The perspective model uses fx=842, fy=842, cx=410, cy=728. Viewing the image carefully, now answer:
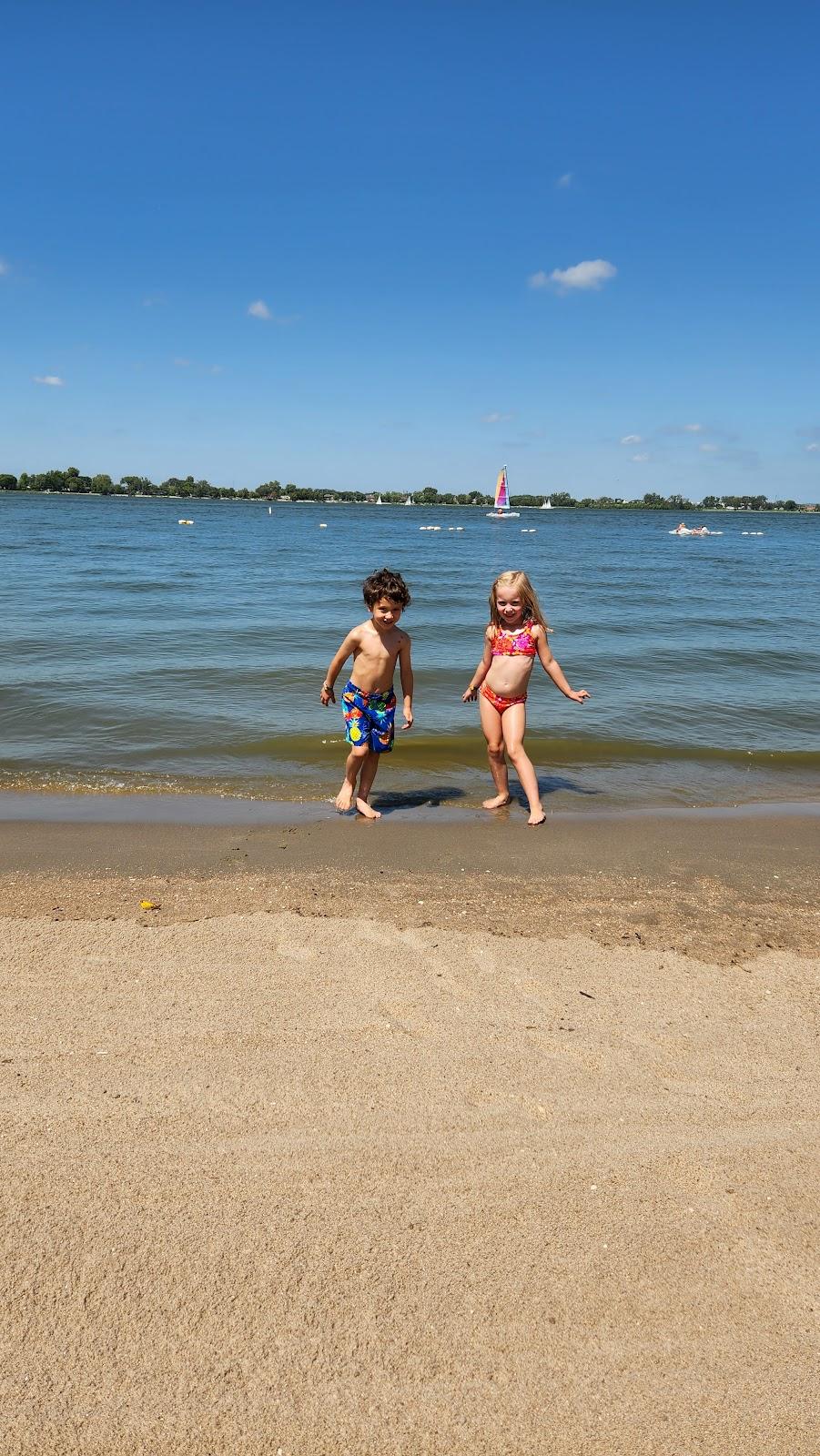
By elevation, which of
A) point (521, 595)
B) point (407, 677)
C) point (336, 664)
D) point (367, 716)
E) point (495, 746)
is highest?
point (521, 595)

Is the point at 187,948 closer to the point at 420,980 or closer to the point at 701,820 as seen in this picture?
the point at 420,980

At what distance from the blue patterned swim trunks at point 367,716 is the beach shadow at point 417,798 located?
1.80 ft

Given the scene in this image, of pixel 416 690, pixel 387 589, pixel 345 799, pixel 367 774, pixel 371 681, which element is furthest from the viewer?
pixel 416 690

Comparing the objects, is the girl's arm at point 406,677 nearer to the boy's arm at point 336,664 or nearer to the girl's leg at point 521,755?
the boy's arm at point 336,664

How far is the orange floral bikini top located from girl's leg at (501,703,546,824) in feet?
1.31

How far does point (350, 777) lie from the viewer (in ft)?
20.7

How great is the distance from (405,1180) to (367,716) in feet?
13.0

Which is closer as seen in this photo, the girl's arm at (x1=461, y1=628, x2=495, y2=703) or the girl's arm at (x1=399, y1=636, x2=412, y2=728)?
the girl's arm at (x1=399, y1=636, x2=412, y2=728)

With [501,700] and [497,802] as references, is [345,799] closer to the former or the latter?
[497,802]

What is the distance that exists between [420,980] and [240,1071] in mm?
919

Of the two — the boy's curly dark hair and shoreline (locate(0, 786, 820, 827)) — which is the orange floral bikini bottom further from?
the boy's curly dark hair

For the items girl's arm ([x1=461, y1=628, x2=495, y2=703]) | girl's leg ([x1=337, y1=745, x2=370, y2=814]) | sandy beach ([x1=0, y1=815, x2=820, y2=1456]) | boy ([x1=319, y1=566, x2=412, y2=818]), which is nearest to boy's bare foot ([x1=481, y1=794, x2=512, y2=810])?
girl's arm ([x1=461, y1=628, x2=495, y2=703])

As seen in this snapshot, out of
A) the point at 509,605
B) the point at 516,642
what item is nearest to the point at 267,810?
the point at 516,642

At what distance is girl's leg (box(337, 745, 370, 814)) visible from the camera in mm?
6219
